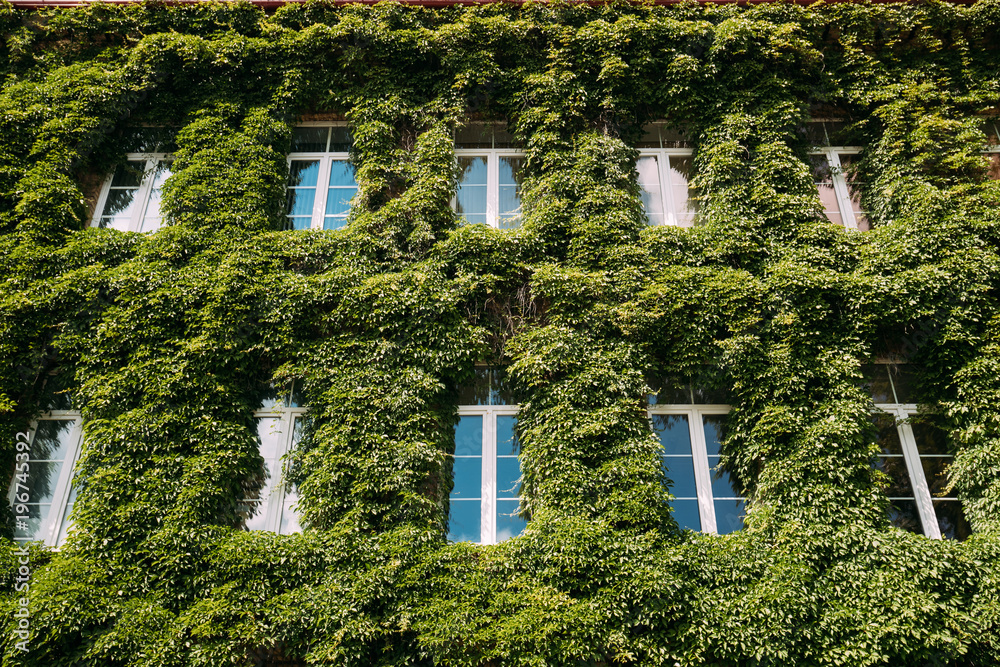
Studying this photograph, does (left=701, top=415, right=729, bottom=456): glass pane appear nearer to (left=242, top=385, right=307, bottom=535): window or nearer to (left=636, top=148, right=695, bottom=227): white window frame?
(left=636, top=148, right=695, bottom=227): white window frame

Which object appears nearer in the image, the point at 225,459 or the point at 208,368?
the point at 225,459

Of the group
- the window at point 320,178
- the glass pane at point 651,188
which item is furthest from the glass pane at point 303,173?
the glass pane at point 651,188

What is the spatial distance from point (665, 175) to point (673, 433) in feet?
14.0

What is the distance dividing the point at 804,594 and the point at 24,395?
9.79m

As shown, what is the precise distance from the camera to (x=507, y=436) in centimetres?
880

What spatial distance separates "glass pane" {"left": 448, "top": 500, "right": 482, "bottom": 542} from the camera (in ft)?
27.0

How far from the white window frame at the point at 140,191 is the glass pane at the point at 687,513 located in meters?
8.35

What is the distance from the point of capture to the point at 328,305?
9.11m

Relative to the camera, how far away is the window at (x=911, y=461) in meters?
8.27

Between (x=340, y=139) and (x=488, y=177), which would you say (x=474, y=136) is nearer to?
(x=488, y=177)

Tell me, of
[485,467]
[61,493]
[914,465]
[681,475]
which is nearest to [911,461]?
[914,465]

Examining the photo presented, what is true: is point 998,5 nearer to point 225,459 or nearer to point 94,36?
point 225,459

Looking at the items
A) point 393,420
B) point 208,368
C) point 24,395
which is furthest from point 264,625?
point 24,395

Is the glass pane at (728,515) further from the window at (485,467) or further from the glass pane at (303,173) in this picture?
the glass pane at (303,173)
